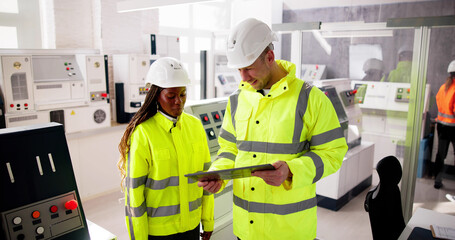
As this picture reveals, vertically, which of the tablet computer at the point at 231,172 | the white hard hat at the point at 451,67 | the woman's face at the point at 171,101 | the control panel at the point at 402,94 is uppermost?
the white hard hat at the point at 451,67

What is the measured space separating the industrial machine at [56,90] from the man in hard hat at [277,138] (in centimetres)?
333

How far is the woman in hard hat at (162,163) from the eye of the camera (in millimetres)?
1857

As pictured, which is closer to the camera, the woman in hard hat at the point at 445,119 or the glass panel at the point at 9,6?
the woman in hard hat at the point at 445,119

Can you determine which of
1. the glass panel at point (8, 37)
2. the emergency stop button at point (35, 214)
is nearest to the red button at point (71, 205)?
the emergency stop button at point (35, 214)

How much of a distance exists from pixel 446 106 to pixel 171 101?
3.62m

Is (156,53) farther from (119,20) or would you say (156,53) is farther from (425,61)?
(425,61)

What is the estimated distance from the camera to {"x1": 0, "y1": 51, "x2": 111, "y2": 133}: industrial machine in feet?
13.2

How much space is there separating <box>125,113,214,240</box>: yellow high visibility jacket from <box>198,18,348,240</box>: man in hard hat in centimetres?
30

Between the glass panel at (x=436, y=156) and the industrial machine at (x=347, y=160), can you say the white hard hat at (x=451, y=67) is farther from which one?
the industrial machine at (x=347, y=160)

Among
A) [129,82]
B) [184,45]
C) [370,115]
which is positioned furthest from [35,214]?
[184,45]

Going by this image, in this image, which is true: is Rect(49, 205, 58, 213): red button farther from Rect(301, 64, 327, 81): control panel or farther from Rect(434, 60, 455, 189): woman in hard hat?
Rect(301, 64, 327, 81): control panel

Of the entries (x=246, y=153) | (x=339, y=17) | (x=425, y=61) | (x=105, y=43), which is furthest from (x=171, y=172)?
(x=339, y=17)

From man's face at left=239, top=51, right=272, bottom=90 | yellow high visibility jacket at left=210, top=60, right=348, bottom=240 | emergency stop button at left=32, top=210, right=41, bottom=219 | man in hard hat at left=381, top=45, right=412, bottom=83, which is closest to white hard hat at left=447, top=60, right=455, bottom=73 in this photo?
man in hard hat at left=381, top=45, right=412, bottom=83

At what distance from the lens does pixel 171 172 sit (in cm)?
193
